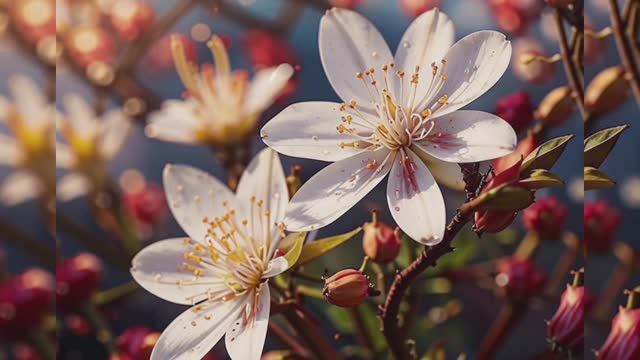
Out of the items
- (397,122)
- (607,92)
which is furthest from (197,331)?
(607,92)

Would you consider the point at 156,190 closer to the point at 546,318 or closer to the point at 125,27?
the point at 125,27

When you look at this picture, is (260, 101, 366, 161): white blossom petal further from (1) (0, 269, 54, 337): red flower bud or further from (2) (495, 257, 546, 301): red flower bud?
(1) (0, 269, 54, 337): red flower bud

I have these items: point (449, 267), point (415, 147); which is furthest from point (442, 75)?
point (449, 267)

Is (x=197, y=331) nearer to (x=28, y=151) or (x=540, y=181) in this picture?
(x=540, y=181)

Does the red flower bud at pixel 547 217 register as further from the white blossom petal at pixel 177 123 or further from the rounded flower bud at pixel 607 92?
the white blossom petal at pixel 177 123

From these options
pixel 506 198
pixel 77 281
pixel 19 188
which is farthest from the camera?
pixel 19 188

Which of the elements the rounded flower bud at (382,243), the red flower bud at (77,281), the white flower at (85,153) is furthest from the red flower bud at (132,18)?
the rounded flower bud at (382,243)
